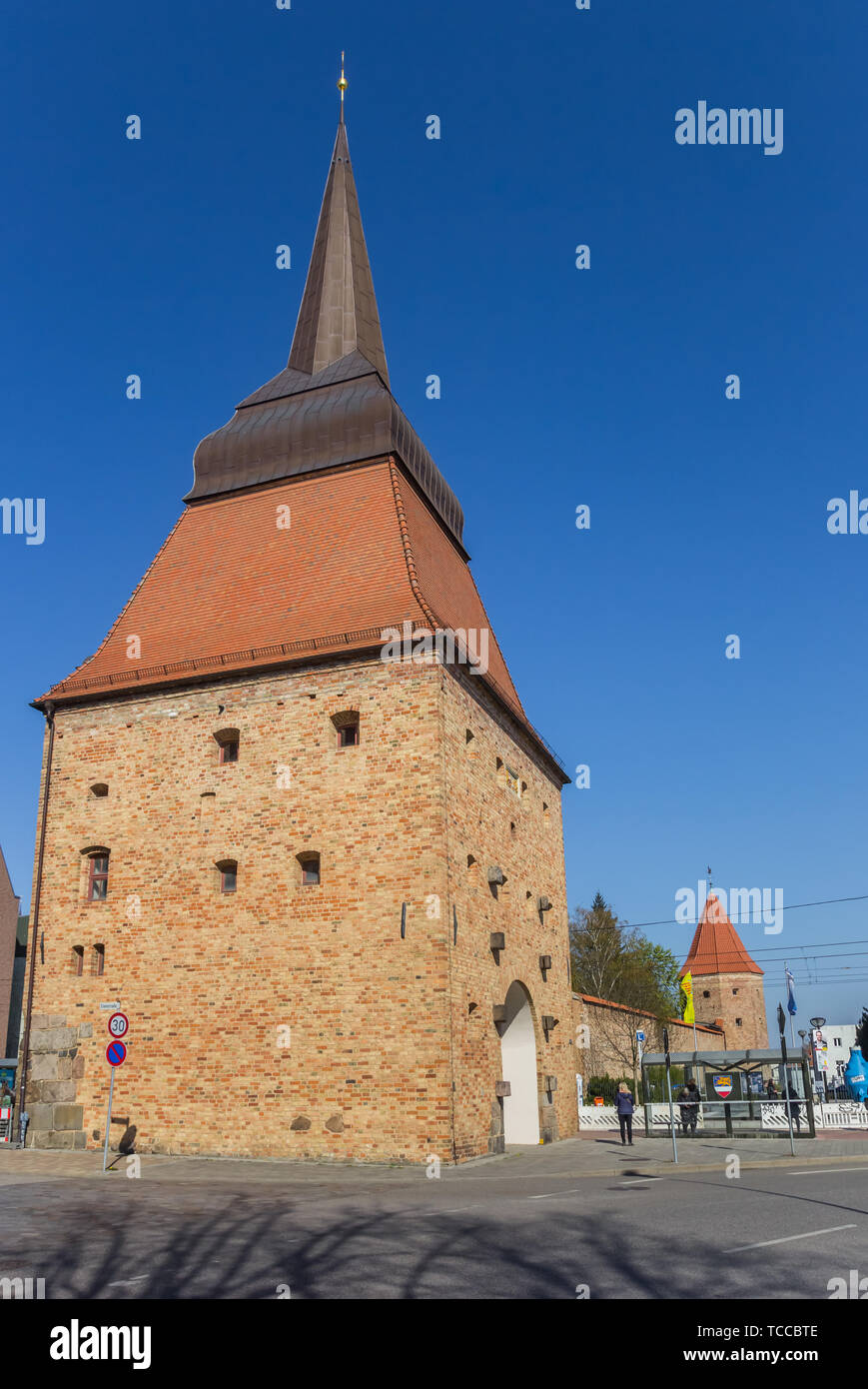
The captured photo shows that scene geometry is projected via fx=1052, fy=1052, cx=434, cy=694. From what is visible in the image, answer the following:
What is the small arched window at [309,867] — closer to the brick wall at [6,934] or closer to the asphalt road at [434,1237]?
the asphalt road at [434,1237]

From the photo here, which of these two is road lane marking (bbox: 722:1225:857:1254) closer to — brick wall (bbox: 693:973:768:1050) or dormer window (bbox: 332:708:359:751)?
dormer window (bbox: 332:708:359:751)

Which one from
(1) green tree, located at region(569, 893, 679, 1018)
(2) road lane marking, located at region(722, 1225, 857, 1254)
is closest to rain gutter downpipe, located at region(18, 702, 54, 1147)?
(2) road lane marking, located at region(722, 1225, 857, 1254)

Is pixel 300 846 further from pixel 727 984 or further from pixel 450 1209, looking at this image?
pixel 727 984

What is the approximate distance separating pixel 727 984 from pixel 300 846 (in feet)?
→ 176

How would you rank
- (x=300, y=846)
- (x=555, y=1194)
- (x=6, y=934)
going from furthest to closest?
(x=6, y=934) < (x=300, y=846) < (x=555, y=1194)

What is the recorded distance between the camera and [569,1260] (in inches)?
309

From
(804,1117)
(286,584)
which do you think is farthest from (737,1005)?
(286,584)

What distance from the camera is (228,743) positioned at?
21.1 meters

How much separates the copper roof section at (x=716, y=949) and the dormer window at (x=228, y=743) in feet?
166

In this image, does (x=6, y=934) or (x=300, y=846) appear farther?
(x=6, y=934)

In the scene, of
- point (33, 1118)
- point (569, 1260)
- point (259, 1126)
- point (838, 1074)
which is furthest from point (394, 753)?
point (838, 1074)

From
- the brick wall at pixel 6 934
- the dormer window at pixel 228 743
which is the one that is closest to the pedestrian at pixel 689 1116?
the dormer window at pixel 228 743

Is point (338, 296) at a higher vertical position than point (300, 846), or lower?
higher

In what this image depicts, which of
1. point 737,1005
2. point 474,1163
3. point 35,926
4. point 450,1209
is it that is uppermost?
point 35,926
